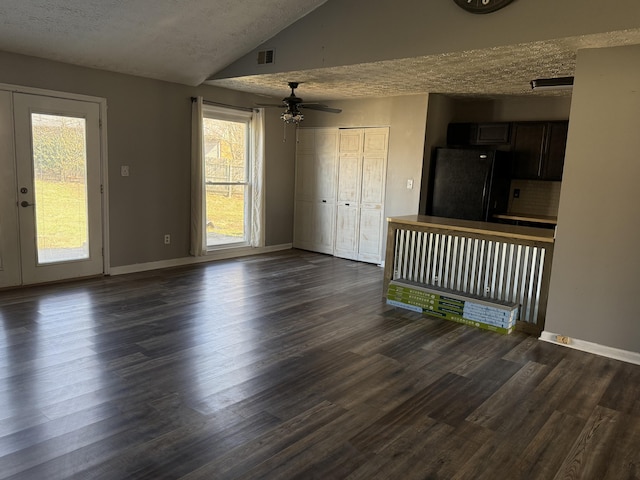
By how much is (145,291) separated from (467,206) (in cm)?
406

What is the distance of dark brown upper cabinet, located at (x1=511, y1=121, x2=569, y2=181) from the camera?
19.1 ft

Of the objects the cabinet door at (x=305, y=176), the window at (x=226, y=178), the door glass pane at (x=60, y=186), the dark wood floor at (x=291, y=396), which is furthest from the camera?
the cabinet door at (x=305, y=176)

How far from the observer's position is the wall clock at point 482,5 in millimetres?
3630

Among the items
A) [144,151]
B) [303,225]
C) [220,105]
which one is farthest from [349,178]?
[144,151]

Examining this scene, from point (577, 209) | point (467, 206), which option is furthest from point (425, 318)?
point (467, 206)

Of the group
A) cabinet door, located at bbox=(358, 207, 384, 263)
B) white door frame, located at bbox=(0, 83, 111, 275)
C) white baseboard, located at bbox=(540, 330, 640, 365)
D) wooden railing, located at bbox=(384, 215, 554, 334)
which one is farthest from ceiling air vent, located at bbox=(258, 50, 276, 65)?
white baseboard, located at bbox=(540, 330, 640, 365)

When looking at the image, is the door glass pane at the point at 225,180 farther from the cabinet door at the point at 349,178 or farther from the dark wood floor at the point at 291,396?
the dark wood floor at the point at 291,396

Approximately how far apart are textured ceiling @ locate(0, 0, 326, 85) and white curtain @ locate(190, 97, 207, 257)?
75 cm

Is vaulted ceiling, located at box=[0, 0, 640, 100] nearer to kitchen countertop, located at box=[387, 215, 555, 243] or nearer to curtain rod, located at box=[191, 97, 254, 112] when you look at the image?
curtain rod, located at box=[191, 97, 254, 112]

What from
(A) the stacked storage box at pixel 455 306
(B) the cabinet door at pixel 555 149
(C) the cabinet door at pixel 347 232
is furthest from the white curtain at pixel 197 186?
(B) the cabinet door at pixel 555 149

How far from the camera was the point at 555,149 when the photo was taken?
5844 mm

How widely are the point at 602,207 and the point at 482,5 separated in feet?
6.05

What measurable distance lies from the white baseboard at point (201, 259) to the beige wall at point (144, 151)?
0.21 ft

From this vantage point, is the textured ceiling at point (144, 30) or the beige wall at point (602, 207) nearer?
the beige wall at point (602, 207)
